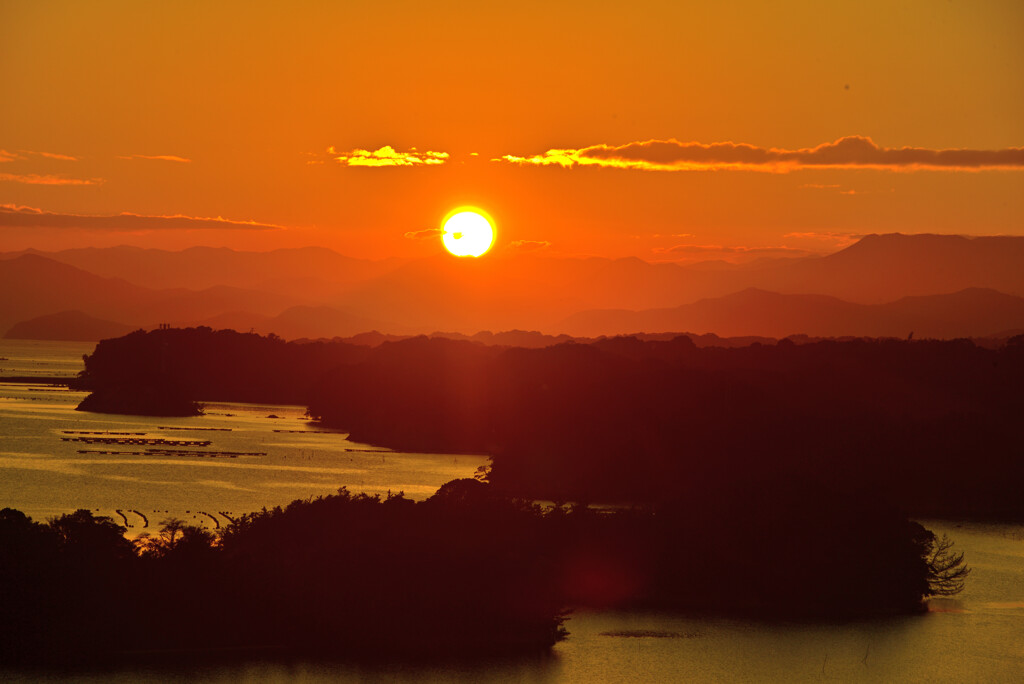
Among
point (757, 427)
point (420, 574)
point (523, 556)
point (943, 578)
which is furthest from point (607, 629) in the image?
point (757, 427)

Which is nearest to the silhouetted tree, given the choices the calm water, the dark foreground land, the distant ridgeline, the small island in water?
the small island in water

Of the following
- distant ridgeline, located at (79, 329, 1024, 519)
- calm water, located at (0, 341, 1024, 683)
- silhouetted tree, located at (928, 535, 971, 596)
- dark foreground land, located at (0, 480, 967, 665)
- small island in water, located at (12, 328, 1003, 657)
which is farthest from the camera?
distant ridgeline, located at (79, 329, 1024, 519)

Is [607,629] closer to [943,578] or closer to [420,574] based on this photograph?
[420,574]

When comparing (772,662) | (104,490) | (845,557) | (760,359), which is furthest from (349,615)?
(760,359)

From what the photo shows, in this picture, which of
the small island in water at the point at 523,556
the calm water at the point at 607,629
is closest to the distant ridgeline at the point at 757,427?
the small island in water at the point at 523,556

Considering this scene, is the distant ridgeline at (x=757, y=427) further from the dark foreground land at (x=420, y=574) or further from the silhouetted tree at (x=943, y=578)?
the silhouetted tree at (x=943, y=578)

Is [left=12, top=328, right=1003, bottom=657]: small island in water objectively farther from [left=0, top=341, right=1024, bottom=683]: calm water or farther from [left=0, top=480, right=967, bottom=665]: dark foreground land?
[left=0, top=341, right=1024, bottom=683]: calm water
